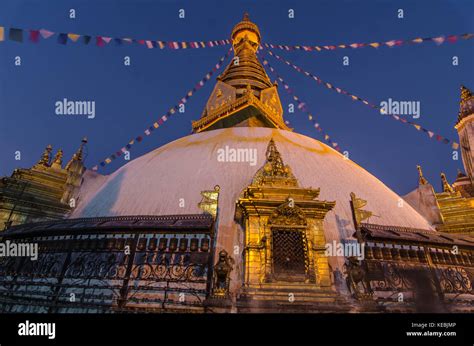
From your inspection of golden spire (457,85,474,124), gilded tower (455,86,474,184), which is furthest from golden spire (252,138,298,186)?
golden spire (457,85,474,124)

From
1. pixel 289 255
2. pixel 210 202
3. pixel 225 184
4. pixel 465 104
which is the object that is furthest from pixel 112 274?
pixel 465 104

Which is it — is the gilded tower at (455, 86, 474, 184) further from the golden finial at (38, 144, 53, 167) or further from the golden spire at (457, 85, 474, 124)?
the golden finial at (38, 144, 53, 167)

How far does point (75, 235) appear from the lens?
25.6ft

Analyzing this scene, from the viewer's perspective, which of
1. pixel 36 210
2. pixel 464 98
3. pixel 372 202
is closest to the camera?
pixel 372 202

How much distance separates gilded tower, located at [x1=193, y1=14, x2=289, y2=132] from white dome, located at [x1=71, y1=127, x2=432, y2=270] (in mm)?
6240

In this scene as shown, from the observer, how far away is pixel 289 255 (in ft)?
22.7

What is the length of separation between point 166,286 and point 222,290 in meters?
1.69

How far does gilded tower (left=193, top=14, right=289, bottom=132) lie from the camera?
727 inches
